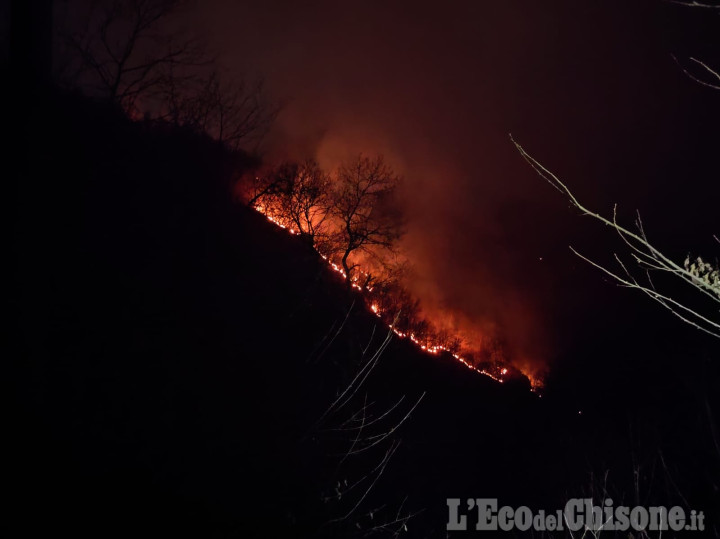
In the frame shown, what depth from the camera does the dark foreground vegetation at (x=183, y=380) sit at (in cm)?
509

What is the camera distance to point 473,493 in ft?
62.1

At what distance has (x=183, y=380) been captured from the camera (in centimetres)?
777

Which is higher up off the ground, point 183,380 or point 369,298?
point 369,298

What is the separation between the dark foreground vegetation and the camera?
16.7 feet

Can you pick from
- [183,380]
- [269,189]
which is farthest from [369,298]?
[183,380]

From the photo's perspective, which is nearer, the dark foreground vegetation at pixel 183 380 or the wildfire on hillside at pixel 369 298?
the dark foreground vegetation at pixel 183 380

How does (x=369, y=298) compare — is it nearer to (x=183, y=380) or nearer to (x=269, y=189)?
(x=269, y=189)

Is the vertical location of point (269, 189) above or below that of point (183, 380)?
above

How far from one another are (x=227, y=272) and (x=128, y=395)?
20.8 feet

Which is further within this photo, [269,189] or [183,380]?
[269,189]

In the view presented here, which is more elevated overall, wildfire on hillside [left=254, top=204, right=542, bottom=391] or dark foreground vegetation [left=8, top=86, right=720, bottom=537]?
wildfire on hillside [left=254, top=204, right=542, bottom=391]

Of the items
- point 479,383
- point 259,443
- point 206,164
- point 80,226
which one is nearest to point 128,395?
point 259,443

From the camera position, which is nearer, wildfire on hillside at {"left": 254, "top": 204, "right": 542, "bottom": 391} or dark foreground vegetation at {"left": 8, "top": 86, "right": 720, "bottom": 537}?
dark foreground vegetation at {"left": 8, "top": 86, "right": 720, "bottom": 537}

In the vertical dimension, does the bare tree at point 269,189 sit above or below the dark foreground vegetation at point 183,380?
above
